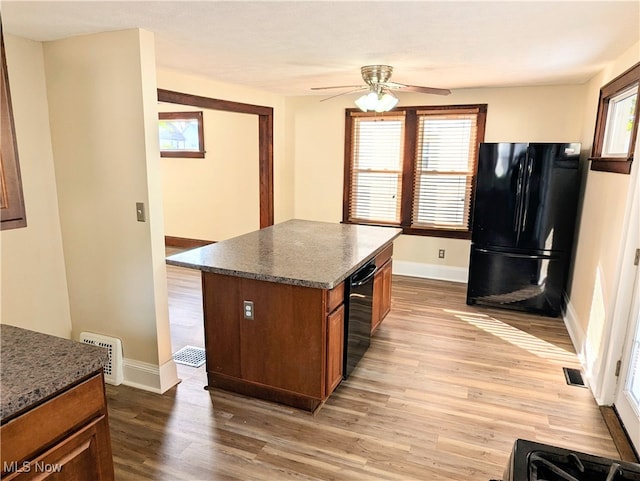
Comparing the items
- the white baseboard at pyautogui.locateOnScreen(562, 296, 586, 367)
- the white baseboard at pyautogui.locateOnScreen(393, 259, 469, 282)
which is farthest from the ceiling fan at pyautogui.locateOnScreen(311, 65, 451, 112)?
the white baseboard at pyautogui.locateOnScreen(393, 259, 469, 282)

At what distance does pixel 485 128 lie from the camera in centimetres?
479

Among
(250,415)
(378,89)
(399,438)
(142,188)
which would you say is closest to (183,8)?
(142,188)

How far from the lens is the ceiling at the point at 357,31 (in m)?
2.02

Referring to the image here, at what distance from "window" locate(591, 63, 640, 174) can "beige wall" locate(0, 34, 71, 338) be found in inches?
148

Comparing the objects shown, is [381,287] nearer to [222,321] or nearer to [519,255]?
[222,321]

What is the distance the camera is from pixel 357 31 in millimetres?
2400

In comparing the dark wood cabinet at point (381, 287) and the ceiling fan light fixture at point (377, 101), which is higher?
the ceiling fan light fixture at point (377, 101)

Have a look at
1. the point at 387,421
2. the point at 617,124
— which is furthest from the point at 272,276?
the point at 617,124

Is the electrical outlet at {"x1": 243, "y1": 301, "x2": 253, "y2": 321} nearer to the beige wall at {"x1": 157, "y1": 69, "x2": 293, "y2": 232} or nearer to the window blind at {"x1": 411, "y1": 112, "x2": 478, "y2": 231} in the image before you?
the beige wall at {"x1": 157, "y1": 69, "x2": 293, "y2": 232}

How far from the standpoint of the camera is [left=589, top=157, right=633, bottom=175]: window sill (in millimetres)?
2696

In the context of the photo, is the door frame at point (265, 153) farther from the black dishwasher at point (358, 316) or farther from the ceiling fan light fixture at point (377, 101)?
the black dishwasher at point (358, 316)

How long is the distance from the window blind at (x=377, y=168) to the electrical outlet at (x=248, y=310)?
318cm

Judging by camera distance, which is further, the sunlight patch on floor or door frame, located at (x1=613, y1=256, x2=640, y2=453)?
the sunlight patch on floor

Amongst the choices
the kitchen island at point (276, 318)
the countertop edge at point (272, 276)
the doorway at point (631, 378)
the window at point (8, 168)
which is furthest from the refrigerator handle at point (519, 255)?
the window at point (8, 168)
